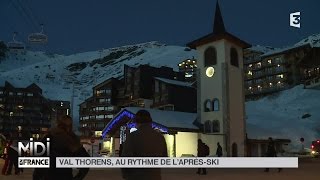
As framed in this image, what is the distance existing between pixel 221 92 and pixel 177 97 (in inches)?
366

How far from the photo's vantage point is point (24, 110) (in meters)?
109

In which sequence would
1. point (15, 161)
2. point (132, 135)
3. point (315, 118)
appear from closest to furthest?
1. point (132, 135)
2. point (15, 161)
3. point (315, 118)

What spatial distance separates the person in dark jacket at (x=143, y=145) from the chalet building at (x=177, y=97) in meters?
41.8

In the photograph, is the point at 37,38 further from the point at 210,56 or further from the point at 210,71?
the point at 210,56

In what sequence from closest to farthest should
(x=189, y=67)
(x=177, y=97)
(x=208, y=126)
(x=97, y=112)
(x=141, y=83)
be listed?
(x=208, y=126) → (x=177, y=97) → (x=141, y=83) → (x=97, y=112) → (x=189, y=67)

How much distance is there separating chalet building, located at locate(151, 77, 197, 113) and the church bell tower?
6159 millimetres

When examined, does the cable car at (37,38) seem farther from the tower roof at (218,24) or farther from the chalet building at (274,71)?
the chalet building at (274,71)

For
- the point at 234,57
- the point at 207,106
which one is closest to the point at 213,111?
the point at 207,106

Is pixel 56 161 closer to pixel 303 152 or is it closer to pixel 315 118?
pixel 303 152

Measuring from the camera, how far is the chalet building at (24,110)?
106188 mm

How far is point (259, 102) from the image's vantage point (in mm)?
89250

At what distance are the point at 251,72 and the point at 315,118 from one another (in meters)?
34.5

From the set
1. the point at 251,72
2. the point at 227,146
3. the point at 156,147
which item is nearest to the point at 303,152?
the point at 227,146

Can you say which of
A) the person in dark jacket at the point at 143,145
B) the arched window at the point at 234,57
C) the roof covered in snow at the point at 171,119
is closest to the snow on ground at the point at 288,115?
the roof covered in snow at the point at 171,119
